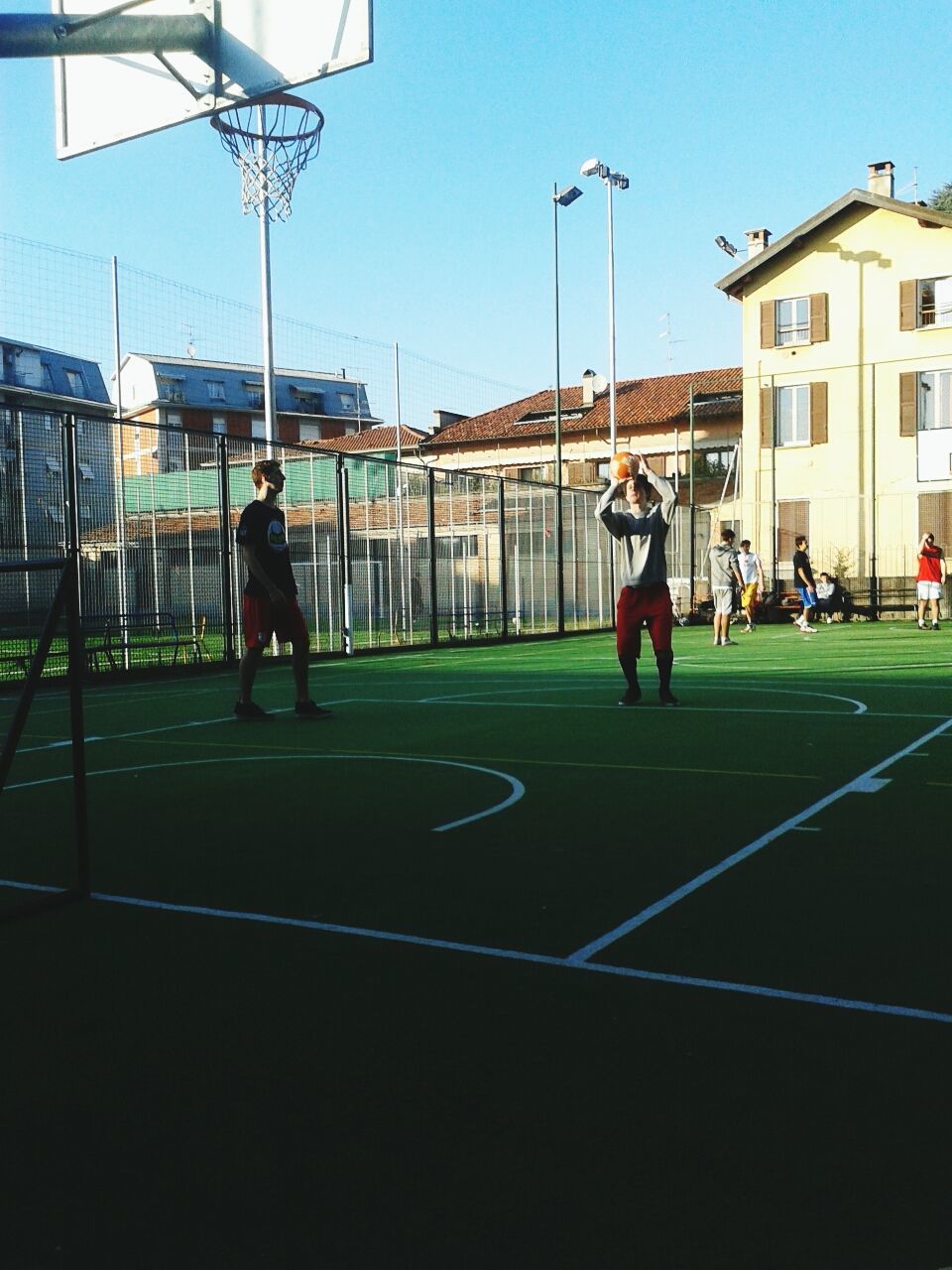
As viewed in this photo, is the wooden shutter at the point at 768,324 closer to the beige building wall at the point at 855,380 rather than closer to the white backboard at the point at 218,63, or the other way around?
the beige building wall at the point at 855,380

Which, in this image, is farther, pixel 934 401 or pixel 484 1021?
pixel 934 401

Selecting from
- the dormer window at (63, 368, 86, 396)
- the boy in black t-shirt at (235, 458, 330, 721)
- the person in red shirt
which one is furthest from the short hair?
the dormer window at (63, 368, 86, 396)

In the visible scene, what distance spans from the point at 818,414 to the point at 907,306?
4000mm

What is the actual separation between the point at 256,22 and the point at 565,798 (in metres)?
7.18

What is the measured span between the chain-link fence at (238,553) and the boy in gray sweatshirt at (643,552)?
488 cm

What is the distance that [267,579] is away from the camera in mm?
10336

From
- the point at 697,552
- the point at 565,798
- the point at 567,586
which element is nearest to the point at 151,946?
the point at 565,798

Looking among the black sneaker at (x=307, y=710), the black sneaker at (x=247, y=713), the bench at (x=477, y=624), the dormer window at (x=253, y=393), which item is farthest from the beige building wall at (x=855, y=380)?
the dormer window at (x=253, y=393)

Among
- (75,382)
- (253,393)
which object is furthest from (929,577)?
(253,393)

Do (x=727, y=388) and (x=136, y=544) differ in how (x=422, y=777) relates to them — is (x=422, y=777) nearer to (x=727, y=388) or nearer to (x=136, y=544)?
(x=136, y=544)

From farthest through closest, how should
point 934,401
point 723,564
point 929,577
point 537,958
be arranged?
point 934,401 → point 929,577 → point 723,564 → point 537,958

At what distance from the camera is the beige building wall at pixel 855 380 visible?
37.4 m

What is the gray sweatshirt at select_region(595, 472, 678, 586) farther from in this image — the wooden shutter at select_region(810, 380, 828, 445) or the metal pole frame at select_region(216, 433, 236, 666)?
the wooden shutter at select_region(810, 380, 828, 445)

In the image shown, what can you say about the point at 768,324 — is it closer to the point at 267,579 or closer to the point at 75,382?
the point at 75,382
